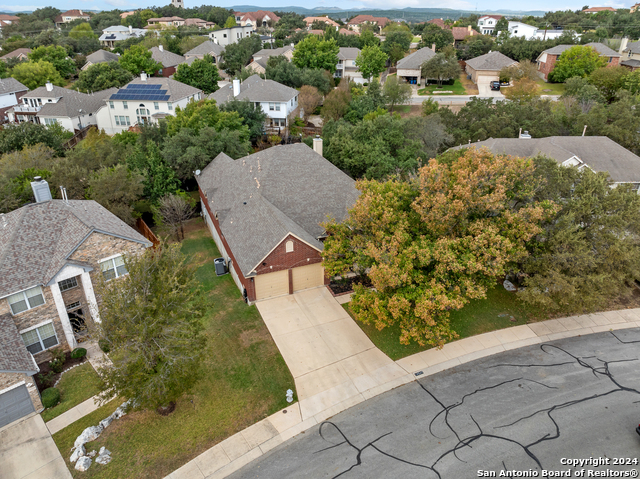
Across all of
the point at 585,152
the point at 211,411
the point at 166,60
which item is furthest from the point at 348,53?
the point at 211,411

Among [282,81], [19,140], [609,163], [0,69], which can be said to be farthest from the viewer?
[0,69]

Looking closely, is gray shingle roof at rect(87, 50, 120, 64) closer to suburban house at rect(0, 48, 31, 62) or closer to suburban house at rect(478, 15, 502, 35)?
suburban house at rect(0, 48, 31, 62)

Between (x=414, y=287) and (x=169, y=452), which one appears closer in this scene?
(x=169, y=452)

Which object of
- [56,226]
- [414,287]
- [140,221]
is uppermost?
[56,226]

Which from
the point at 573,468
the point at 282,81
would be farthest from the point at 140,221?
the point at 282,81

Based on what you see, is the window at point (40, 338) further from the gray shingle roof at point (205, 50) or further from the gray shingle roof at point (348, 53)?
the gray shingle roof at point (205, 50)

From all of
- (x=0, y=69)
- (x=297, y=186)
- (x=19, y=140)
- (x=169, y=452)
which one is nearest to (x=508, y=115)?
(x=297, y=186)

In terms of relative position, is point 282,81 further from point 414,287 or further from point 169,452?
point 169,452

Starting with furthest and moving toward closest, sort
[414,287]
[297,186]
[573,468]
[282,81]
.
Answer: [282,81]
[297,186]
[414,287]
[573,468]

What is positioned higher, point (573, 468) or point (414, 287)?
point (414, 287)
